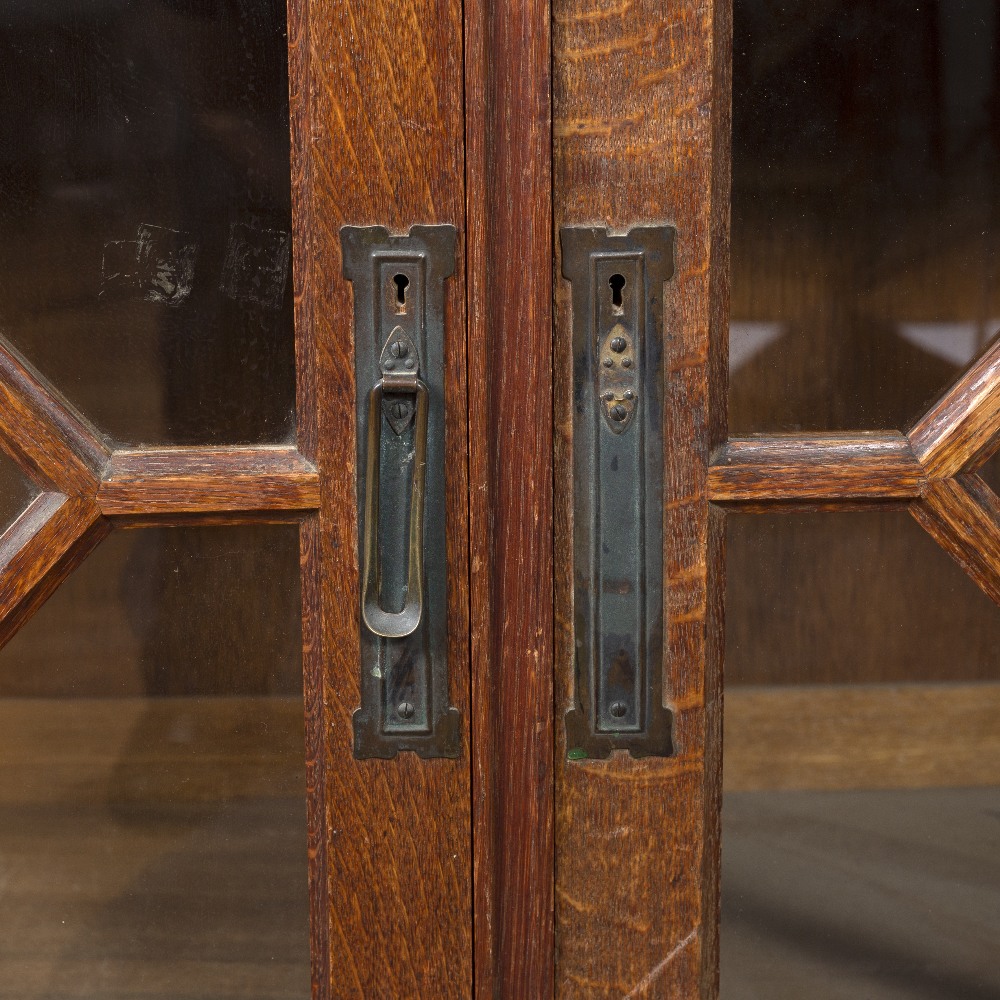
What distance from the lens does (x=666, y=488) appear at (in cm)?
60

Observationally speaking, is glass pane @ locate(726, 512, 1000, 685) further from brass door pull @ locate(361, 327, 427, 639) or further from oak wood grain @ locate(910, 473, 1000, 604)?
brass door pull @ locate(361, 327, 427, 639)

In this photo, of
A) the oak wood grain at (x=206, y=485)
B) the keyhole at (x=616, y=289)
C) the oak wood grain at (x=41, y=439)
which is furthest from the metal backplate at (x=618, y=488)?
the oak wood grain at (x=41, y=439)

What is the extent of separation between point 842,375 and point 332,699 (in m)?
0.36

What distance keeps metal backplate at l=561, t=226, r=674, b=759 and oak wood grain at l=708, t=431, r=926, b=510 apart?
5cm

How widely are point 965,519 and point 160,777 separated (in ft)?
1.68

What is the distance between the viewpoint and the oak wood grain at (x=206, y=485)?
1.97 feet

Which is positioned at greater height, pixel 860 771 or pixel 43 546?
pixel 43 546

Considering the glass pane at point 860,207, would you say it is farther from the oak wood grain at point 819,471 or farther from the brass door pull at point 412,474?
the brass door pull at point 412,474

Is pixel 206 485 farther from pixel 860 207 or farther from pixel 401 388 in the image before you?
pixel 860 207

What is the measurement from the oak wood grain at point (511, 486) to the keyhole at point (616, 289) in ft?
0.12

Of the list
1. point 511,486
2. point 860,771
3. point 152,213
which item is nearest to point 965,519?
point 860,771

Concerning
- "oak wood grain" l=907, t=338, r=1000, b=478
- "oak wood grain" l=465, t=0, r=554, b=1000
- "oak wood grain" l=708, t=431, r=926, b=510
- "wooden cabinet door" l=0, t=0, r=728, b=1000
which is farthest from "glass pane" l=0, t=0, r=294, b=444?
"oak wood grain" l=907, t=338, r=1000, b=478

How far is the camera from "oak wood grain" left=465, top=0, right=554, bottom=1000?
0.57m

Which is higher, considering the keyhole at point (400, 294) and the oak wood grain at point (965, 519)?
the keyhole at point (400, 294)
